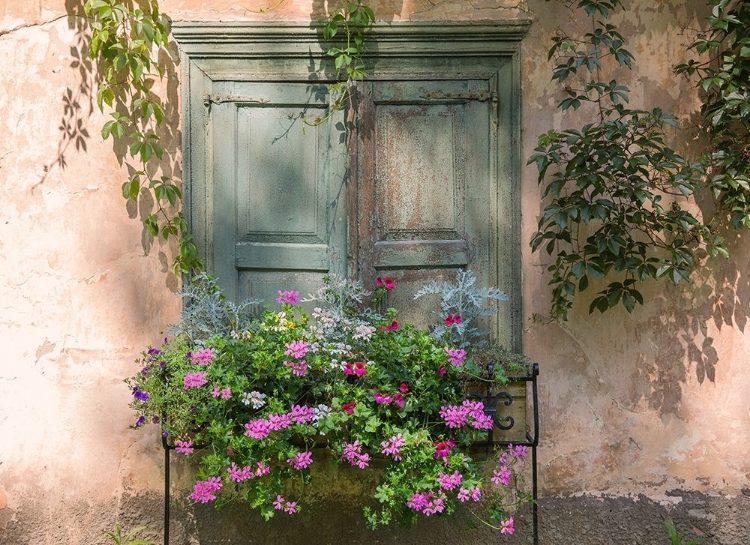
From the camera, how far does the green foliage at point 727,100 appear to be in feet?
10.7

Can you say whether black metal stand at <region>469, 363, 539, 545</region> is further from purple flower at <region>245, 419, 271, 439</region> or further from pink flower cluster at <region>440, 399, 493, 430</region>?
purple flower at <region>245, 419, 271, 439</region>

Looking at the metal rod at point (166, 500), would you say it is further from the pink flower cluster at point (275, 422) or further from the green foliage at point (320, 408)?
the pink flower cluster at point (275, 422)

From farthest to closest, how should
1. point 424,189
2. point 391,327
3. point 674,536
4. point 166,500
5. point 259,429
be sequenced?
point 424,189
point 674,536
point 166,500
point 391,327
point 259,429

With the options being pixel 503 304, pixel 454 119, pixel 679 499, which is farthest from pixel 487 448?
pixel 454 119

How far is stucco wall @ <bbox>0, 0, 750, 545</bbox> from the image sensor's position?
3.46 meters

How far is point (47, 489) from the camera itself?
3.49 metres

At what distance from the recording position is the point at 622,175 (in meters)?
3.24

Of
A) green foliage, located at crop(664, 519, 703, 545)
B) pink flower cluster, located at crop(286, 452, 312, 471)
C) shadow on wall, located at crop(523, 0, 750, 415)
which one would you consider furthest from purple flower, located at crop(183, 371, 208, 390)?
green foliage, located at crop(664, 519, 703, 545)

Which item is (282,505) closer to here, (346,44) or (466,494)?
(466,494)

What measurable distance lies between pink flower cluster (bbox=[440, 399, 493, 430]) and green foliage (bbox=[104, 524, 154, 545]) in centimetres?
156

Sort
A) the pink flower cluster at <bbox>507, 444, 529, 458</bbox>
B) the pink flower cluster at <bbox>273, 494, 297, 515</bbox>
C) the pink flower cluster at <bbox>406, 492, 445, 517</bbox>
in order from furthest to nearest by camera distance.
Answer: the pink flower cluster at <bbox>507, 444, 529, 458</bbox>
the pink flower cluster at <bbox>273, 494, 297, 515</bbox>
the pink flower cluster at <bbox>406, 492, 445, 517</bbox>

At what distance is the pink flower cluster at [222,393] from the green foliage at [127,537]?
99cm

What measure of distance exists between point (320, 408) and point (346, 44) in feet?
5.42

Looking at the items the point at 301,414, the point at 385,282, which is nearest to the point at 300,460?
the point at 301,414
